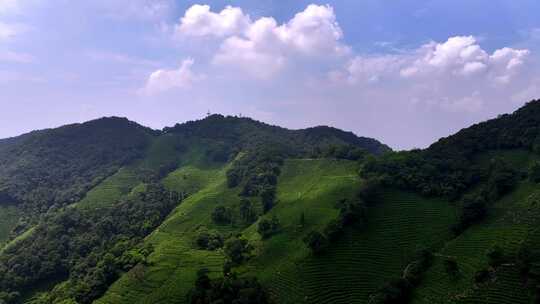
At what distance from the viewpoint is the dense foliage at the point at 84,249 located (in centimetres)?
8500

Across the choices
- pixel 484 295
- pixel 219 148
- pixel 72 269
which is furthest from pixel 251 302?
pixel 219 148

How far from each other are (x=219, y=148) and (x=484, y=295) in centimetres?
15093

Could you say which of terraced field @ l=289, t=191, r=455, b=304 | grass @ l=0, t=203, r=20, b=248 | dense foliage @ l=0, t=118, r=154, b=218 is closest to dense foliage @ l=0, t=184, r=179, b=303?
grass @ l=0, t=203, r=20, b=248

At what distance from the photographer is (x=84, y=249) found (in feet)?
347

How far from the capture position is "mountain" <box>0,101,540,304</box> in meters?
65.2

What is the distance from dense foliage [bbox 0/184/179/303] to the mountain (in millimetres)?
379

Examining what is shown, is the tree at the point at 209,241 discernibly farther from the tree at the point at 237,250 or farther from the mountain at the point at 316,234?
the tree at the point at 237,250

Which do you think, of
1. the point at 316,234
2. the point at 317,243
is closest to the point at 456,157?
the point at 316,234

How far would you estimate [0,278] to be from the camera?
310 ft

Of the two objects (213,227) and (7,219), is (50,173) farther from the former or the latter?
(213,227)

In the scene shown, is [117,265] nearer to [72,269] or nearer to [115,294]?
[115,294]

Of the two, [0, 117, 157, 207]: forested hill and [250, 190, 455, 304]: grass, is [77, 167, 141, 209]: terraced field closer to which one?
[0, 117, 157, 207]: forested hill

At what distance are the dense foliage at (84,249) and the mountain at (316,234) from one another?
379 millimetres

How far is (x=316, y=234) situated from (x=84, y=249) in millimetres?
64660
